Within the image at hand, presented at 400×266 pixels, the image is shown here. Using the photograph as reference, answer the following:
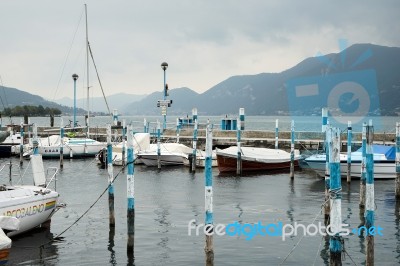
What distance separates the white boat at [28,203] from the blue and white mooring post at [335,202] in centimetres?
1058

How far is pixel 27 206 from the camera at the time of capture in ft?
56.3

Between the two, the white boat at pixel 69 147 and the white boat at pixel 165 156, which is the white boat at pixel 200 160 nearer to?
the white boat at pixel 165 156

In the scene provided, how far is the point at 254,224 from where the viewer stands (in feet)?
66.1

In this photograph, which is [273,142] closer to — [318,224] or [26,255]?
[318,224]

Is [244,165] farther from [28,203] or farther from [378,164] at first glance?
[28,203]

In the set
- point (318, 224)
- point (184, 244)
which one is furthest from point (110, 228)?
point (318, 224)

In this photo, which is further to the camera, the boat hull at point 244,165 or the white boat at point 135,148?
the white boat at point 135,148

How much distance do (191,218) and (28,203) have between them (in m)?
7.20

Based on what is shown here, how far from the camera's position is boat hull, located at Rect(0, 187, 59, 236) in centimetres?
1628

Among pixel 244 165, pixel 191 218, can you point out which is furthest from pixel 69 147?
pixel 191 218

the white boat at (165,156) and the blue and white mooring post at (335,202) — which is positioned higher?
the blue and white mooring post at (335,202)

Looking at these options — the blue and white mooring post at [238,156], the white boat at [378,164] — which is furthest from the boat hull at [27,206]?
the blue and white mooring post at [238,156]

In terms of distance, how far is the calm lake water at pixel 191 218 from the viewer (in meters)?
15.7

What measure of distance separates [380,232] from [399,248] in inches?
81.5
